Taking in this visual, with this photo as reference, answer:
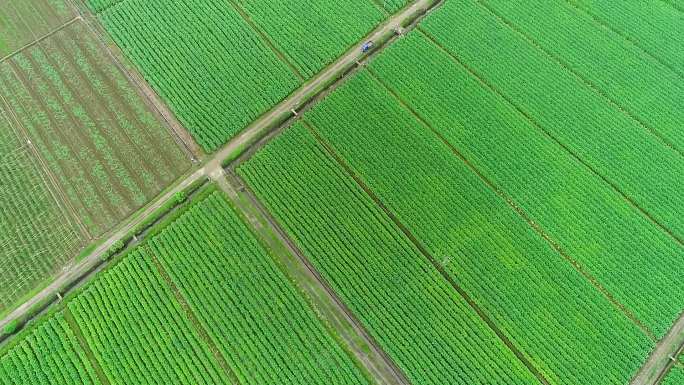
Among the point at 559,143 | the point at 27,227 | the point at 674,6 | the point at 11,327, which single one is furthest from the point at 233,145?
the point at 674,6

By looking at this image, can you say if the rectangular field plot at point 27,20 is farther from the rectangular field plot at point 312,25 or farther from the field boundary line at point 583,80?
the field boundary line at point 583,80

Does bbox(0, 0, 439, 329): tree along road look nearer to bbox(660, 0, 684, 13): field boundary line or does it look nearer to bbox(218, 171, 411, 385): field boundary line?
bbox(218, 171, 411, 385): field boundary line

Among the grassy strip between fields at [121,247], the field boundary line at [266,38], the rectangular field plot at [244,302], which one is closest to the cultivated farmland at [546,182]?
the field boundary line at [266,38]

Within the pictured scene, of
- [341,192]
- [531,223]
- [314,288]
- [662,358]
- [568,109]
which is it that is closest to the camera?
[662,358]

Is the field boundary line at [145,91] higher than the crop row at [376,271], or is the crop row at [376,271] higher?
the field boundary line at [145,91]

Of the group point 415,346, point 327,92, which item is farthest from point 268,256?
point 327,92

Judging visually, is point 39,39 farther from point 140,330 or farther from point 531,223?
point 531,223

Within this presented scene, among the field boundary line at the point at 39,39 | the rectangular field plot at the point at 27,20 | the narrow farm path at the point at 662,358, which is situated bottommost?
the narrow farm path at the point at 662,358

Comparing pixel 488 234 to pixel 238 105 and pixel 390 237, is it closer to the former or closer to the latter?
pixel 390 237
